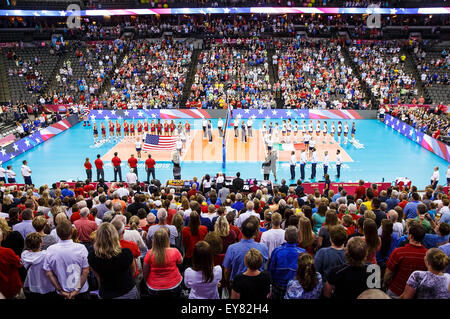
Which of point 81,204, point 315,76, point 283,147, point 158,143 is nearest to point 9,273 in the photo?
point 81,204

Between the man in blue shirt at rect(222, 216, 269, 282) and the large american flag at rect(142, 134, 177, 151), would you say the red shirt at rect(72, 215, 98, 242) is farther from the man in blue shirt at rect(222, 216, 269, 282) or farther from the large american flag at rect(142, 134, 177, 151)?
the large american flag at rect(142, 134, 177, 151)

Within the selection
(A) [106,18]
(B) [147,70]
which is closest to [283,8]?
(B) [147,70]

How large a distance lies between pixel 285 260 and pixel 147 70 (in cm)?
3424

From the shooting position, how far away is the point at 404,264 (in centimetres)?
478

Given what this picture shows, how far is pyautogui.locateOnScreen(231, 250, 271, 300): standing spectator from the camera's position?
4.12 metres

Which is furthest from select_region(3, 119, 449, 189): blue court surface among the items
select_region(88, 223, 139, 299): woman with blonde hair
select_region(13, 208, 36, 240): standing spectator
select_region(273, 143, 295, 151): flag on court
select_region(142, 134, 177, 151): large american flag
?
select_region(88, 223, 139, 299): woman with blonde hair

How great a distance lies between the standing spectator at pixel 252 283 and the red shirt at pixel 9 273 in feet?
9.85

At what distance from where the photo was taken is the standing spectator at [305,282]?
4.07 m

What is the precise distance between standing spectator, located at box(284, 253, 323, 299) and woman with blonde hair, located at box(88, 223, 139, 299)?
1.96 m

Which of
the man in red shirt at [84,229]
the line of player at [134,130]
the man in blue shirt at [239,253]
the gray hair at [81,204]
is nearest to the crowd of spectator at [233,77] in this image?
the line of player at [134,130]

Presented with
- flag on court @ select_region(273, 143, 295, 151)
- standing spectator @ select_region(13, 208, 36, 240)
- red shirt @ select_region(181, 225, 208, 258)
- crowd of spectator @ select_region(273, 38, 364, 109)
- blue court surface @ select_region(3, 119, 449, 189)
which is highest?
crowd of spectator @ select_region(273, 38, 364, 109)

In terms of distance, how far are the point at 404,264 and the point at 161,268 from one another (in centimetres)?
317

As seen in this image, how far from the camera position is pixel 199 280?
4.44m
